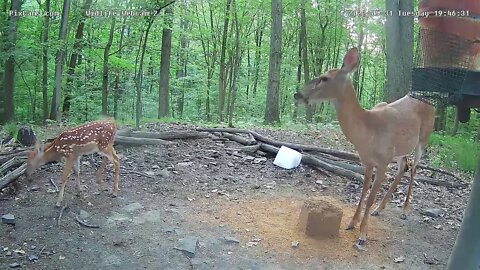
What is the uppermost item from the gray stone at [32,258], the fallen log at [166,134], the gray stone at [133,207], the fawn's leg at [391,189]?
the fallen log at [166,134]

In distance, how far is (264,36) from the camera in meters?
23.3

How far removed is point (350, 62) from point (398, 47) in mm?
5406

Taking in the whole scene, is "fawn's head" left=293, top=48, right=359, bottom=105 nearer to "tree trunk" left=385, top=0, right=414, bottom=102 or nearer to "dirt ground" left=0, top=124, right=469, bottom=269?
"dirt ground" left=0, top=124, right=469, bottom=269

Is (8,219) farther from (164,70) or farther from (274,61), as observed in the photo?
(164,70)

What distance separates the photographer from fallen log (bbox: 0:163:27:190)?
16.2ft

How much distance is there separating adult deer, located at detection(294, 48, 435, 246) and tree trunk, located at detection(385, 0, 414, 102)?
14.0ft

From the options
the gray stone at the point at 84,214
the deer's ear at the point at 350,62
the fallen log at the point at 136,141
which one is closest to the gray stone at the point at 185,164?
the fallen log at the point at 136,141

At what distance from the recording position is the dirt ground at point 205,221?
4062 millimetres

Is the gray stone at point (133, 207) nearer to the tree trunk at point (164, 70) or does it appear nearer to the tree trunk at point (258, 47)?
the tree trunk at point (164, 70)

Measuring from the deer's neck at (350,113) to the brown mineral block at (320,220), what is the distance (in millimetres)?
713

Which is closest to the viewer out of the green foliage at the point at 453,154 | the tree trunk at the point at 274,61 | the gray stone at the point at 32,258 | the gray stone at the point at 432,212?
the gray stone at the point at 32,258

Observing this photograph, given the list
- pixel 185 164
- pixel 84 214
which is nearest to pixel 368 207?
pixel 185 164

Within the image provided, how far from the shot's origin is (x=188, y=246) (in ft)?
13.8

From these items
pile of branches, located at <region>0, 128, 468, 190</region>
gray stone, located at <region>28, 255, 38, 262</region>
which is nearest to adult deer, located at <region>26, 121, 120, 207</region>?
pile of branches, located at <region>0, 128, 468, 190</region>
